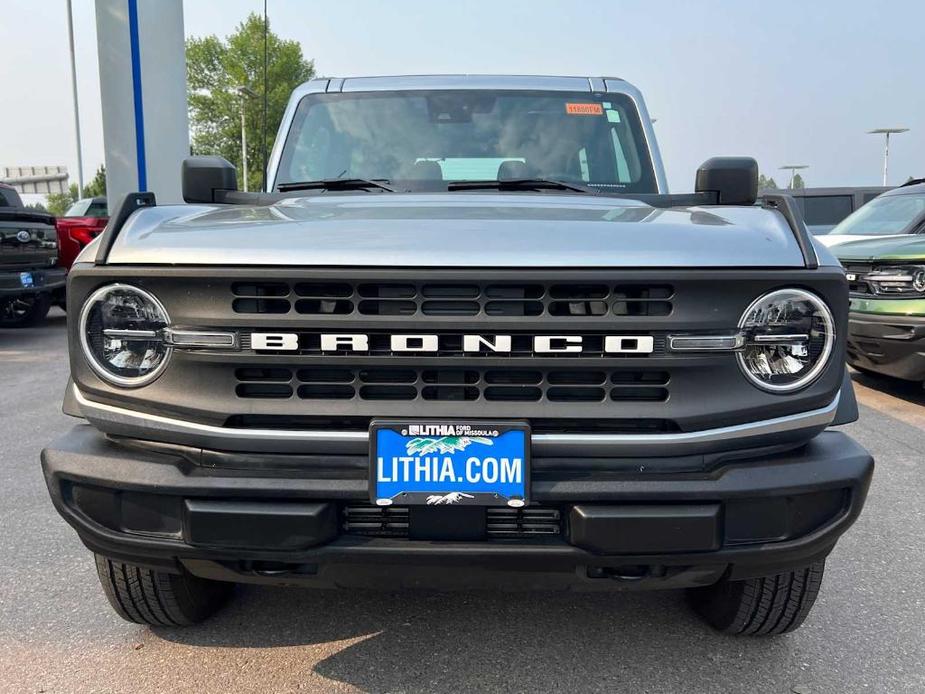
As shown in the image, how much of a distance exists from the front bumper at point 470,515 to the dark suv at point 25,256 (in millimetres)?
8158

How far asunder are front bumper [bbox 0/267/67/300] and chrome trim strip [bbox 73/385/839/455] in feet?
25.4

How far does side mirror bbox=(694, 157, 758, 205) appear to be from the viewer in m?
2.82

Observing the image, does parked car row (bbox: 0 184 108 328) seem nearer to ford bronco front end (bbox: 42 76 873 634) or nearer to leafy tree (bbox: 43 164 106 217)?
ford bronco front end (bbox: 42 76 873 634)

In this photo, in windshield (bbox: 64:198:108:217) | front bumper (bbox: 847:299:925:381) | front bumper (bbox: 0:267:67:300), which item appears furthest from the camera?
windshield (bbox: 64:198:108:217)

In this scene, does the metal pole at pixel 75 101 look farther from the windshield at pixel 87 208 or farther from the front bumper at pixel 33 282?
the front bumper at pixel 33 282

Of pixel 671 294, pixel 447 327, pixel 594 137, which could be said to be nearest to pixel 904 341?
pixel 594 137

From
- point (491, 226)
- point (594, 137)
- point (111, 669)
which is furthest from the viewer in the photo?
point (594, 137)

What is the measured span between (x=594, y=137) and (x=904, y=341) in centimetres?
361

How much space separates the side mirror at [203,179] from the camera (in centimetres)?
289

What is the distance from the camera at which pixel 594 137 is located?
3381mm

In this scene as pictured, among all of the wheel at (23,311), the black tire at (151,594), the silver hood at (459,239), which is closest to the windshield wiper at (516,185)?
the silver hood at (459,239)

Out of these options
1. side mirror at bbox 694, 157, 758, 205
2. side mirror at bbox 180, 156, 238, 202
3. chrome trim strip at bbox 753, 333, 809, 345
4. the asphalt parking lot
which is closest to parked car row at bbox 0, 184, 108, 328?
the asphalt parking lot

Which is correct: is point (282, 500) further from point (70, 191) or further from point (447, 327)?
point (70, 191)

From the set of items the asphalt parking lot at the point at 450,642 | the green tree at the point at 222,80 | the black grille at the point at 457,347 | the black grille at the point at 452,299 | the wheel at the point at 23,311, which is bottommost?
the wheel at the point at 23,311
